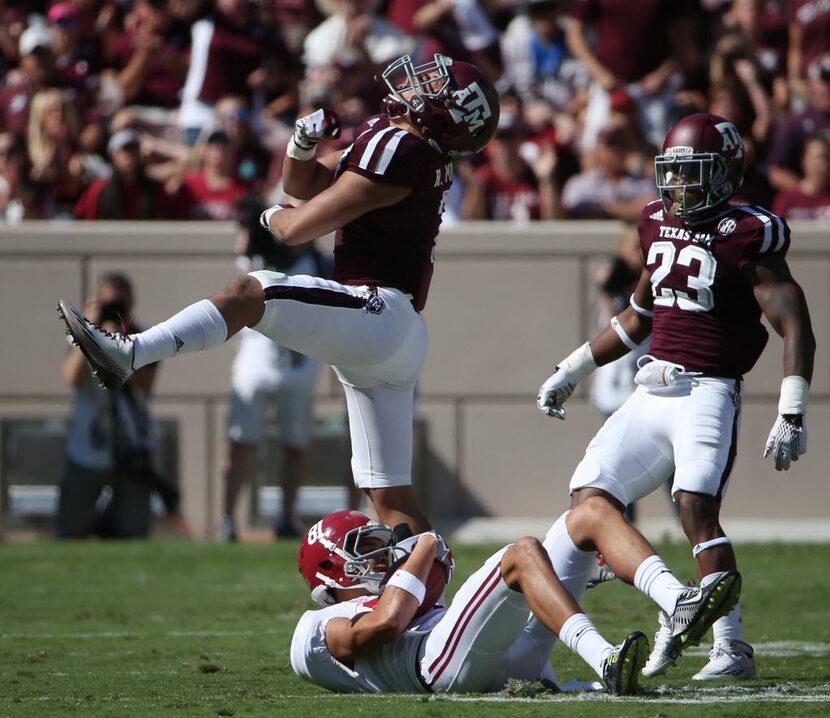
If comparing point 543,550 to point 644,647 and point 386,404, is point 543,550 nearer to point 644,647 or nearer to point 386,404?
point 644,647

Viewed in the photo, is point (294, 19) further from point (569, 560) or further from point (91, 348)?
point (569, 560)

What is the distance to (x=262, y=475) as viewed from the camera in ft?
A: 37.4

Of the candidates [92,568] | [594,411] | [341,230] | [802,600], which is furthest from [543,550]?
[594,411]

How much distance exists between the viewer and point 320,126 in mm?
5512

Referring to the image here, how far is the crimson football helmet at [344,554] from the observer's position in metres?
4.84

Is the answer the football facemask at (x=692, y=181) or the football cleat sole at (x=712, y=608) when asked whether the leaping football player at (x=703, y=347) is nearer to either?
the football facemask at (x=692, y=181)

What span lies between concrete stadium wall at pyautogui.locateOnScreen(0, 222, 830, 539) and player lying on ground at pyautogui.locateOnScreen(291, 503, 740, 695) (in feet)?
21.4

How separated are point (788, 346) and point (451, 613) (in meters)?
1.48

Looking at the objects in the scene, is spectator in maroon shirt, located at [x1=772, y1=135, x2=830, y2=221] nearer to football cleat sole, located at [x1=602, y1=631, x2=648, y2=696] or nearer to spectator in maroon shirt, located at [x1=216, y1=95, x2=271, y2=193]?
spectator in maroon shirt, located at [x1=216, y1=95, x2=271, y2=193]

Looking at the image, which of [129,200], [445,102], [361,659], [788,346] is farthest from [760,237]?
[129,200]

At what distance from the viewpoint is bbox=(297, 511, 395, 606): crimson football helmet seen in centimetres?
484

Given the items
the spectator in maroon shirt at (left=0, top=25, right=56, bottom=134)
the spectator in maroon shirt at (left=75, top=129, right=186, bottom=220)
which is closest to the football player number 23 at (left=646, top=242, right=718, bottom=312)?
the spectator in maroon shirt at (left=75, top=129, right=186, bottom=220)

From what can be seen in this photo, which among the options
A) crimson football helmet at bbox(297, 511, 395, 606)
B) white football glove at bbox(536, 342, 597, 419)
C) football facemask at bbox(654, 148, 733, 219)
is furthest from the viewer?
white football glove at bbox(536, 342, 597, 419)

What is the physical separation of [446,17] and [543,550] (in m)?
9.06
